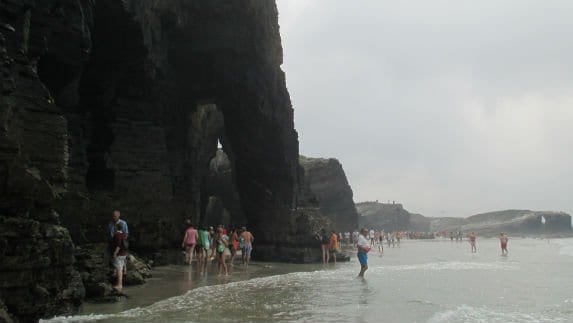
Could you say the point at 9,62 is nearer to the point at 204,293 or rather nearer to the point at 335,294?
the point at 204,293

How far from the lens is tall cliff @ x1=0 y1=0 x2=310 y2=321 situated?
7.79 m

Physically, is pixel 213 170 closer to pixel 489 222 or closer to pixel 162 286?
pixel 162 286

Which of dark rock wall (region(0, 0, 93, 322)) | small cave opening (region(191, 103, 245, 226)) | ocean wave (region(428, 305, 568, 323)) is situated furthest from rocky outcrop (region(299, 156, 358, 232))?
dark rock wall (region(0, 0, 93, 322))

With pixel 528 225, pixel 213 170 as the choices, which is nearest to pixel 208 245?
pixel 213 170

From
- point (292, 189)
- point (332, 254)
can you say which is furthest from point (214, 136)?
point (332, 254)

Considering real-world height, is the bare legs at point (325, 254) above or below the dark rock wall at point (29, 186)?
below

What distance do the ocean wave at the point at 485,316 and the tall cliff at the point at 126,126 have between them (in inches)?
273

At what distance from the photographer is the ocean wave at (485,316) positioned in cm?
890

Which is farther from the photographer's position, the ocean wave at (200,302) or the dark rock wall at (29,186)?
the ocean wave at (200,302)

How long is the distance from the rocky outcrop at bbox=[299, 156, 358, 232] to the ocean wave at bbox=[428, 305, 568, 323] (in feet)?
171

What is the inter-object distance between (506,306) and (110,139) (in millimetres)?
15217

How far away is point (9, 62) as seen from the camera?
8.27 meters

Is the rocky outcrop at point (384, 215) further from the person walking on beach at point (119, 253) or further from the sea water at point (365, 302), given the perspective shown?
the person walking on beach at point (119, 253)

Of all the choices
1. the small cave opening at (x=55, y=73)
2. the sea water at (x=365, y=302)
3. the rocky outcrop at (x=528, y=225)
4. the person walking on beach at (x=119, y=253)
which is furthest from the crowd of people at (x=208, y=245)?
the rocky outcrop at (x=528, y=225)
